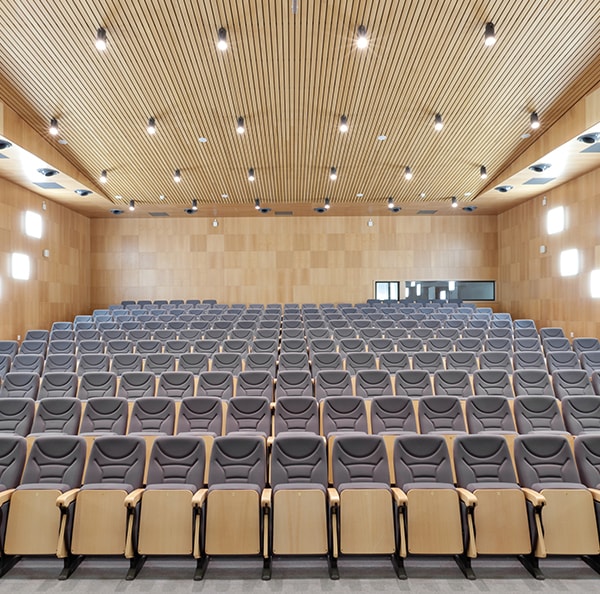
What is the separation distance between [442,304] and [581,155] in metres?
5.53

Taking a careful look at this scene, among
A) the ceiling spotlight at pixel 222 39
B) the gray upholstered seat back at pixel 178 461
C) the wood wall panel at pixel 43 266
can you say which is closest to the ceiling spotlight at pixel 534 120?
the ceiling spotlight at pixel 222 39

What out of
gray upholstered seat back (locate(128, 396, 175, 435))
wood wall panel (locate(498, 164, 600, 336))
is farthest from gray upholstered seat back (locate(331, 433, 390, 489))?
wood wall panel (locate(498, 164, 600, 336))

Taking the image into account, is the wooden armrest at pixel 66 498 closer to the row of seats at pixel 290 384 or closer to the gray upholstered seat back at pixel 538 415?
the row of seats at pixel 290 384

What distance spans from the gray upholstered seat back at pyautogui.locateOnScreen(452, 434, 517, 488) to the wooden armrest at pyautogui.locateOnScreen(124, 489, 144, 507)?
2330mm

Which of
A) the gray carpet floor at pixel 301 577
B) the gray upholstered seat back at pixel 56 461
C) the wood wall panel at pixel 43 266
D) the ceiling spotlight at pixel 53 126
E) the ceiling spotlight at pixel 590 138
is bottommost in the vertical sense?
the gray carpet floor at pixel 301 577

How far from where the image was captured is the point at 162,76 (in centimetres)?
787

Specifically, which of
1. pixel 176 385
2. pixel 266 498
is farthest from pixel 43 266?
Result: pixel 266 498

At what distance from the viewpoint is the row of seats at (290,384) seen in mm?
5824

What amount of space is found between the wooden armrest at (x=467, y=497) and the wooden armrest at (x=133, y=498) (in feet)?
7.25

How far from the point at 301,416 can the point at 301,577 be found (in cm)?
165

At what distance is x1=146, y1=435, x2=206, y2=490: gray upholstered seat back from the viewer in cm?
386

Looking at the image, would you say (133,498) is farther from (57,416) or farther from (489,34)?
(489,34)

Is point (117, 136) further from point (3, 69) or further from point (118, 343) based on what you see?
point (118, 343)

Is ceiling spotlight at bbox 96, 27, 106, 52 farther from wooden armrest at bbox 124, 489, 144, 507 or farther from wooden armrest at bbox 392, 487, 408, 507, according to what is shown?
wooden armrest at bbox 392, 487, 408, 507
